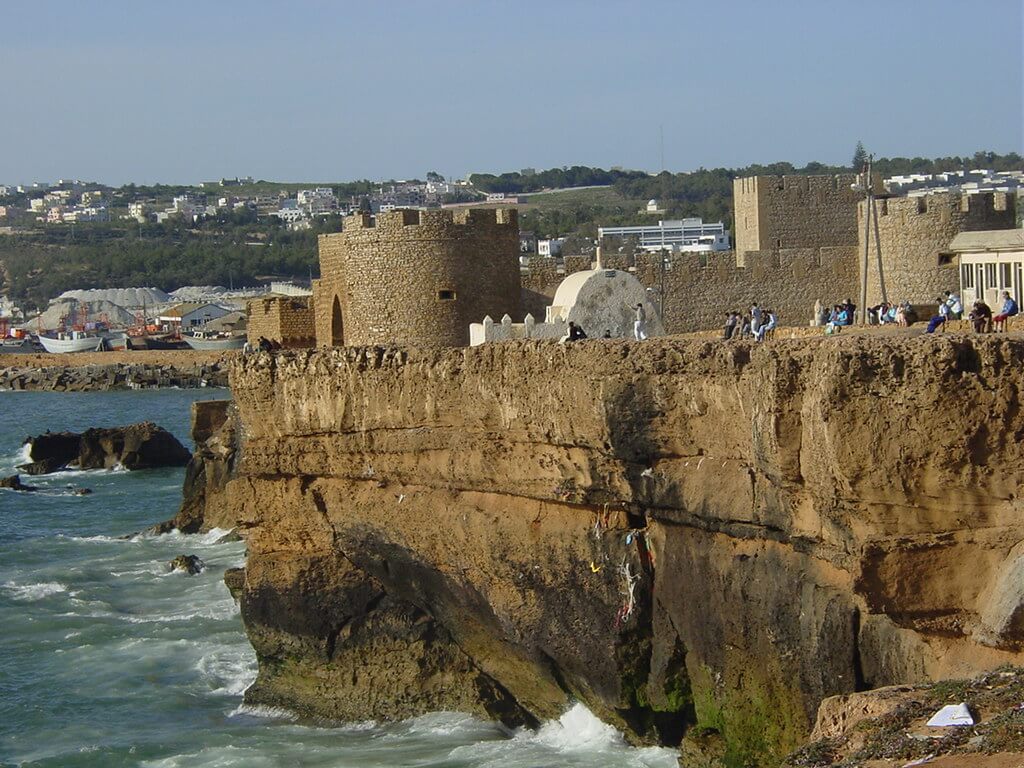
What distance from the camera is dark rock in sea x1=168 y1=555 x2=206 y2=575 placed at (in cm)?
2553

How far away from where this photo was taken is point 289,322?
3334 centimetres

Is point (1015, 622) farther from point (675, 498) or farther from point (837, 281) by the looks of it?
point (837, 281)

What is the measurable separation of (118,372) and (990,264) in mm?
61128

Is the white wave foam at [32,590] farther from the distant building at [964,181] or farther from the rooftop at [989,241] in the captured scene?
the distant building at [964,181]

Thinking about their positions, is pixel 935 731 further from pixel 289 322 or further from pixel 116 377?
pixel 116 377

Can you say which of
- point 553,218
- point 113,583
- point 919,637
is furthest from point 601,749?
point 553,218

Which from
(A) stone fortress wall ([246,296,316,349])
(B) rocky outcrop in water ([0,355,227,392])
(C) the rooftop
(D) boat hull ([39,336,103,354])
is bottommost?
(B) rocky outcrop in water ([0,355,227,392])

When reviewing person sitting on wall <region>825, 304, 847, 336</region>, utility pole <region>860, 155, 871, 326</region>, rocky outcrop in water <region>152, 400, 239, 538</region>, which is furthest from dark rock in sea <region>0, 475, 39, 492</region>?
person sitting on wall <region>825, 304, 847, 336</region>

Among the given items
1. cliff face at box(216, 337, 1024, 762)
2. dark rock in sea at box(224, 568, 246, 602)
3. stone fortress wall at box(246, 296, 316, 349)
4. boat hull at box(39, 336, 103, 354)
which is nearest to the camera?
cliff face at box(216, 337, 1024, 762)

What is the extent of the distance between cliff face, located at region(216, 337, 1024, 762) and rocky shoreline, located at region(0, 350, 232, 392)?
195ft

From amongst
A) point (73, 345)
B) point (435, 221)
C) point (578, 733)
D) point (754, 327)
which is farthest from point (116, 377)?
point (578, 733)

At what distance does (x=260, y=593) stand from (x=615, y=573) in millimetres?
4546

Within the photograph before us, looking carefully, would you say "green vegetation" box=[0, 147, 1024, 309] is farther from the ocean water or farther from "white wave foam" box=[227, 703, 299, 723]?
"white wave foam" box=[227, 703, 299, 723]

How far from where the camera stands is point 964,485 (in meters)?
11.0
